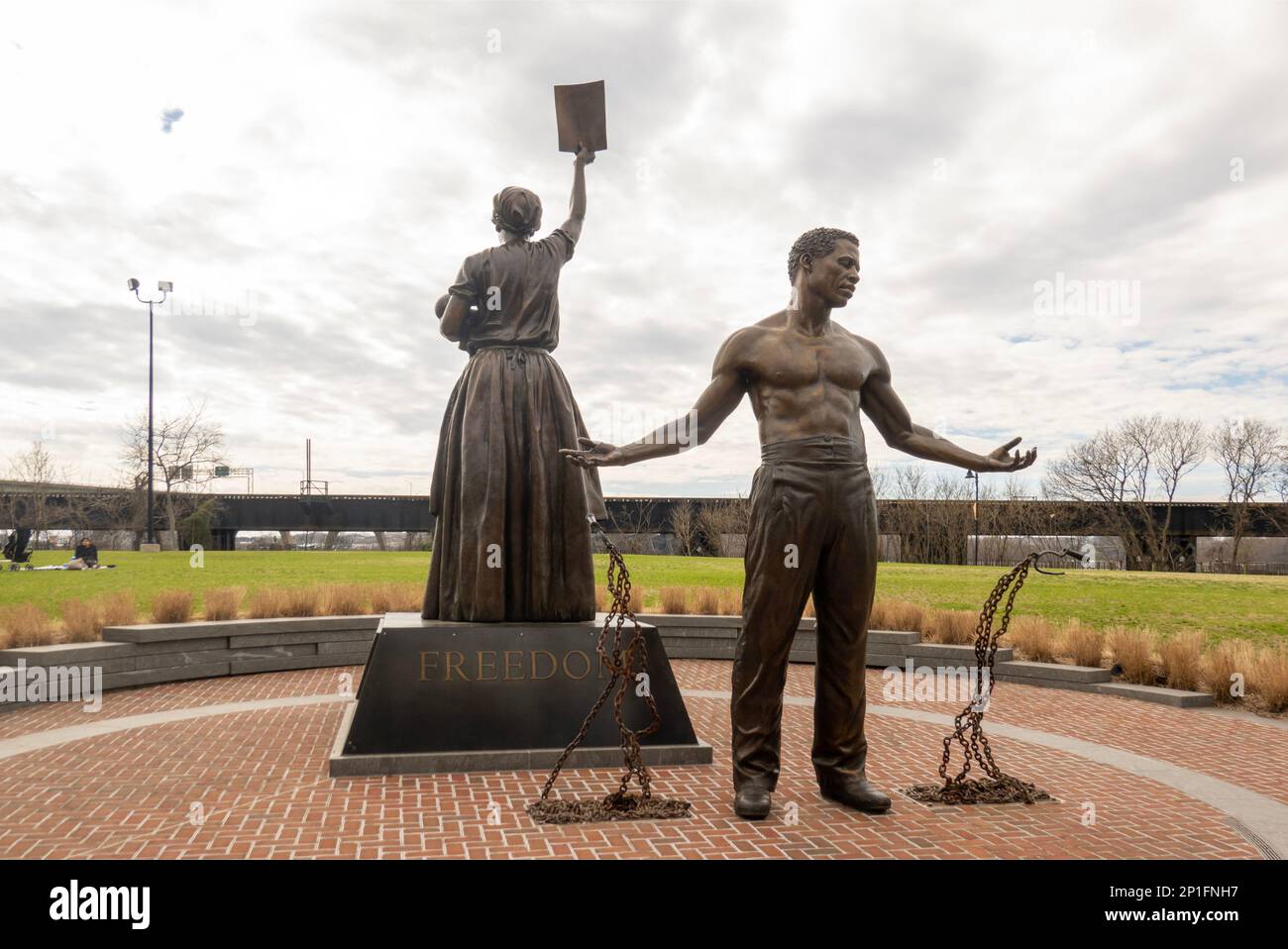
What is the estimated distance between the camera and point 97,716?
822 cm

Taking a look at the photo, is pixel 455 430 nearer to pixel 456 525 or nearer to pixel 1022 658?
pixel 456 525

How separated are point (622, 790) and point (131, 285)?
33733mm

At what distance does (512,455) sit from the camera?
287 inches

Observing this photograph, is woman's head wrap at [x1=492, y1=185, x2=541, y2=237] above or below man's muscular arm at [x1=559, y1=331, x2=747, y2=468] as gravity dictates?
above

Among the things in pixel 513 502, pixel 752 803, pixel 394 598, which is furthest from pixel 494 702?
pixel 394 598

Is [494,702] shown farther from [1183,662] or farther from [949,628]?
[949,628]

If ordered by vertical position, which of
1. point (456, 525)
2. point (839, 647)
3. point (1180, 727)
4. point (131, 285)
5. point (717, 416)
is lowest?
point (1180, 727)

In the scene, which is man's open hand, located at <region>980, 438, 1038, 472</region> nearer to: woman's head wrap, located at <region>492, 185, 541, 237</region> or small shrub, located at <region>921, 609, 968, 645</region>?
woman's head wrap, located at <region>492, 185, 541, 237</region>

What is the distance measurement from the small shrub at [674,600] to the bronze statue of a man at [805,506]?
8840mm

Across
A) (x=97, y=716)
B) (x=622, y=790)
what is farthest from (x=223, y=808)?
(x=97, y=716)

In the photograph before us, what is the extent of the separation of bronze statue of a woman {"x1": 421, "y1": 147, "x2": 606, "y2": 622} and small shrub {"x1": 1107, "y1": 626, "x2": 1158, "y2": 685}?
22.7 feet

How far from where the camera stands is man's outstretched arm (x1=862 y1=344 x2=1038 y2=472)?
5477 mm

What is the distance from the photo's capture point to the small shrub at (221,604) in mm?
11859

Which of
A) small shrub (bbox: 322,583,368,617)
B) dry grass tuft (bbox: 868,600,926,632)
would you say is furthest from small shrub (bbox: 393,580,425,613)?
dry grass tuft (bbox: 868,600,926,632)
